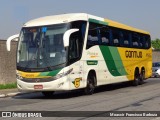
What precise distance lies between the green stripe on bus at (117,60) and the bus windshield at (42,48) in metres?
4.71

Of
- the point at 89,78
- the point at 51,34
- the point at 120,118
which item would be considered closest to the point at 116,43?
the point at 89,78

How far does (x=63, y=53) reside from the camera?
15.9 m

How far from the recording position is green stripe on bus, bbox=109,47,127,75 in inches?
808

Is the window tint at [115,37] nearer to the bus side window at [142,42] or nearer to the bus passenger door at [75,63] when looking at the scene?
the bus side window at [142,42]

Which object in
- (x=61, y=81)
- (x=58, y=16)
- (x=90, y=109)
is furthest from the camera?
(x=58, y=16)

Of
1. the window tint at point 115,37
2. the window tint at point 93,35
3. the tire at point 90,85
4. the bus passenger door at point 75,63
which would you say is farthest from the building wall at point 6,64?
the bus passenger door at point 75,63

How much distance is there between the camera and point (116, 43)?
21.0m

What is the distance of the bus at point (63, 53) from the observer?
15859mm

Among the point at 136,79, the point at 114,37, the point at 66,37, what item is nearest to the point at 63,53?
the point at 66,37

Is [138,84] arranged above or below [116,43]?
below

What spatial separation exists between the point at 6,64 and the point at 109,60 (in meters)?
7.41

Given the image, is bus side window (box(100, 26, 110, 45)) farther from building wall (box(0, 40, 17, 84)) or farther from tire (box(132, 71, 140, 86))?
building wall (box(0, 40, 17, 84))

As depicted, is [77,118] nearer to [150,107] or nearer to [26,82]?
[150,107]

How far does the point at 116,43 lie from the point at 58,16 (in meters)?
4.89
